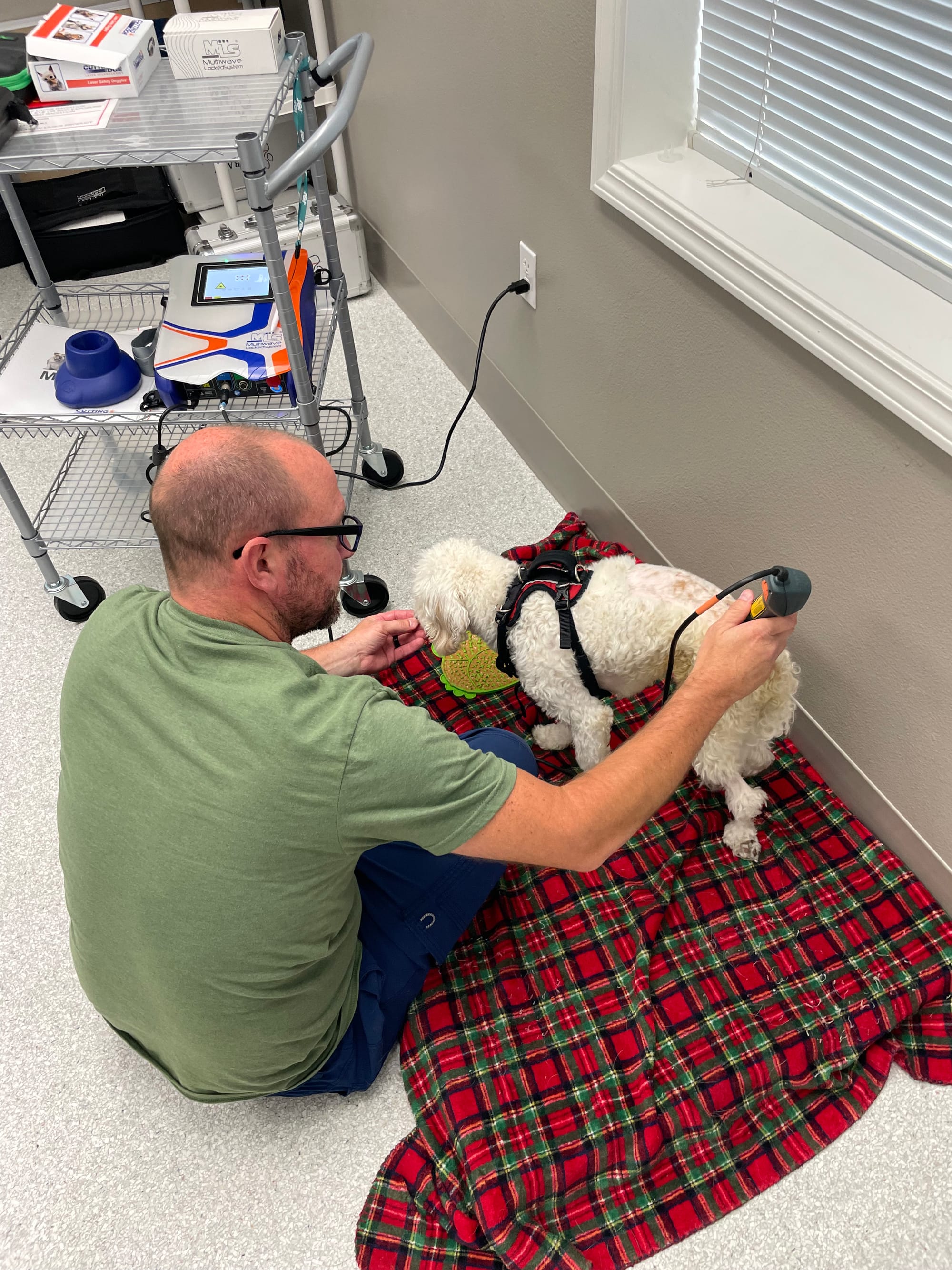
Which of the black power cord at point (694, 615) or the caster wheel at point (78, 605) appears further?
the caster wheel at point (78, 605)

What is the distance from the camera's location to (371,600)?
2.24 m

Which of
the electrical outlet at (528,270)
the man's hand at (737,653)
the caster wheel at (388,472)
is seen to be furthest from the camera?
the caster wheel at (388,472)

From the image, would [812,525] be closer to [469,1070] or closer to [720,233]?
[720,233]

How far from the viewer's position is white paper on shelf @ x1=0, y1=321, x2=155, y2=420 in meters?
1.95

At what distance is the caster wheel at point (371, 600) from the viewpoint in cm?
223

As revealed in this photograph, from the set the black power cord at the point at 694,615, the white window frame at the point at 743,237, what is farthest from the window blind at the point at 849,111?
the black power cord at the point at 694,615

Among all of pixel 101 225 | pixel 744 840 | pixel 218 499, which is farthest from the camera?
pixel 101 225

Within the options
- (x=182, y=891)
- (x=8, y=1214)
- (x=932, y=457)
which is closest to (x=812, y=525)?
(x=932, y=457)

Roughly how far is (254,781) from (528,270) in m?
1.69

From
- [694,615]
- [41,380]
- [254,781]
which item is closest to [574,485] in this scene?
[694,615]

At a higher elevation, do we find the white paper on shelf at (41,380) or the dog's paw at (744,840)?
the white paper on shelf at (41,380)

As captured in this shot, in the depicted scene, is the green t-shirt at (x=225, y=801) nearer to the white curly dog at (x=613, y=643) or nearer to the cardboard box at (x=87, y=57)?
the white curly dog at (x=613, y=643)

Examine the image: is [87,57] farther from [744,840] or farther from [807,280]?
[744,840]

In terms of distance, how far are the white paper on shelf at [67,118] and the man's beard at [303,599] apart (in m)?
1.15
